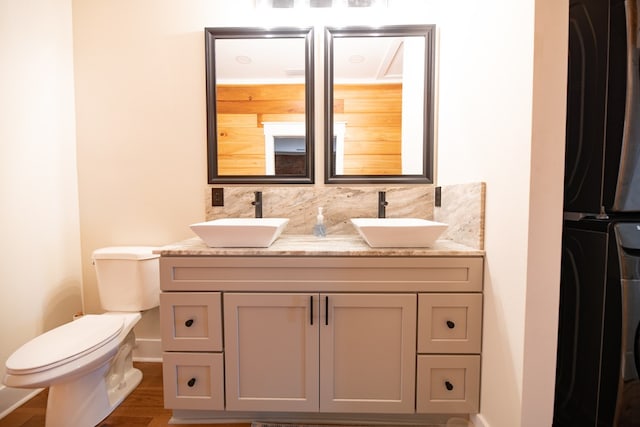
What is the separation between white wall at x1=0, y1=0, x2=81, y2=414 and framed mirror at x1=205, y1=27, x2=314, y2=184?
87 cm

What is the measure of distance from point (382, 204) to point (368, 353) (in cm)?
81

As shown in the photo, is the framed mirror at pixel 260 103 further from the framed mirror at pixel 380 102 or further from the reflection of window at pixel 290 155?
the framed mirror at pixel 380 102

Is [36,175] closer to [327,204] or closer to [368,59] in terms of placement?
[327,204]

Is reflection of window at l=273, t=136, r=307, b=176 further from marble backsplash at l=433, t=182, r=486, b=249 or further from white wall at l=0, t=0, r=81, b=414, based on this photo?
white wall at l=0, t=0, r=81, b=414

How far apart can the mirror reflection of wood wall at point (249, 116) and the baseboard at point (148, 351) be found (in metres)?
1.22

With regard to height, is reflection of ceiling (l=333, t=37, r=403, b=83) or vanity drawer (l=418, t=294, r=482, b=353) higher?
reflection of ceiling (l=333, t=37, r=403, b=83)

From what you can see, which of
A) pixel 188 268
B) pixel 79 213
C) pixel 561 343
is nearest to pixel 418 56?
pixel 561 343

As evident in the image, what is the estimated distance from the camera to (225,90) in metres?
1.68

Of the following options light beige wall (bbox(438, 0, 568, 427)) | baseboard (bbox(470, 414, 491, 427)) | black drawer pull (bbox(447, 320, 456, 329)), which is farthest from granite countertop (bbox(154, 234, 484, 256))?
baseboard (bbox(470, 414, 491, 427))

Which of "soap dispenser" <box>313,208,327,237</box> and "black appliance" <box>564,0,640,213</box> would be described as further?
"soap dispenser" <box>313,208,327,237</box>

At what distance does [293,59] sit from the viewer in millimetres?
1651

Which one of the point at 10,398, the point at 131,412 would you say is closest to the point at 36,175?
the point at 10,398

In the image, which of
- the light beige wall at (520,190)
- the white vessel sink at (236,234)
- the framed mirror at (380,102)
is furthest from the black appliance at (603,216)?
the white vessel sink at (236,234)

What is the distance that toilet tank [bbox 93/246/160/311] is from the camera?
157 cm
